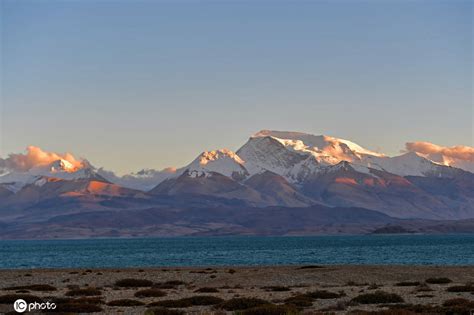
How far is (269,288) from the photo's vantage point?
65062mm

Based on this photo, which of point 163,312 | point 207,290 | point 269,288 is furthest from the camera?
point 269,288

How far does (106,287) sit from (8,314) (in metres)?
24.4

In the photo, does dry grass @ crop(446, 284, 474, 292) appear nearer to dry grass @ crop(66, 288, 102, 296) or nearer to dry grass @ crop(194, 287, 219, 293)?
dry grass @ crop(194, 287, 219, 293)

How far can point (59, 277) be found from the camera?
86000 mm

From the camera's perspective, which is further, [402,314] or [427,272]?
[427,272]

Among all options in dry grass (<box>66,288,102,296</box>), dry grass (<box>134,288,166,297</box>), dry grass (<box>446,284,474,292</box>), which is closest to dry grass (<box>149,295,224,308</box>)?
dry grass (<box>134,288,166,297</box>)

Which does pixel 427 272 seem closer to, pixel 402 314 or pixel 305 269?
pixel 305 269

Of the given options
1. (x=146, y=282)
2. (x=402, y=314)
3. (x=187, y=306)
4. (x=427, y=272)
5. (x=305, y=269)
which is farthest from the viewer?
(x=305, y=269)

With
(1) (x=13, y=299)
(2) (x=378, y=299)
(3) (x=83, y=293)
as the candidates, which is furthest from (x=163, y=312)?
(3) (x=83, y=293)

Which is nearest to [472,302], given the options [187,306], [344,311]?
[344,311]

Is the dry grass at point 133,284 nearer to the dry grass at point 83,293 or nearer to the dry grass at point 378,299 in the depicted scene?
the dry grass at point 83,293

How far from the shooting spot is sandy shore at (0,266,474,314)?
162ft

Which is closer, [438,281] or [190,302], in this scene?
[190,302]

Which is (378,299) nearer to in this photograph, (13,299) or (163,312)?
(163,312)
